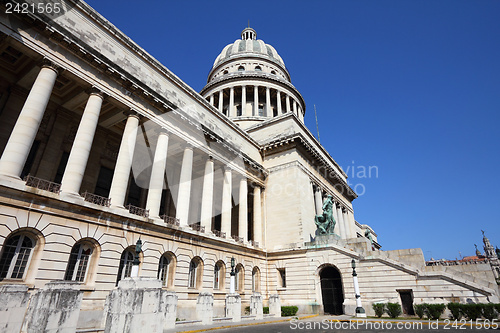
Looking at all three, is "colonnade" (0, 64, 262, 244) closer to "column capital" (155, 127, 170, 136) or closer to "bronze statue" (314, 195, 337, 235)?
"column capital" (155, 127, 170, 136)

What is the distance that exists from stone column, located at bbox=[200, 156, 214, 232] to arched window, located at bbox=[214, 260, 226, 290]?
3099 mm

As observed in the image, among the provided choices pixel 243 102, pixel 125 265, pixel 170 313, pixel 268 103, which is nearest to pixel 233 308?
pixel 170 313

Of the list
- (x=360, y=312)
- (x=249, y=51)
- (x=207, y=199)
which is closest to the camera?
(x=360, y=312)

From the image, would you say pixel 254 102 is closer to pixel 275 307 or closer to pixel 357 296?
pixel 275 307

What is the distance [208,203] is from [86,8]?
55.0 ft

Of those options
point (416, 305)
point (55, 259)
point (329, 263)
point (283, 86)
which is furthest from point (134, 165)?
point (283, 86)

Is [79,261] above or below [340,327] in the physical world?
above

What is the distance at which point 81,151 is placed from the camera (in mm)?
15539

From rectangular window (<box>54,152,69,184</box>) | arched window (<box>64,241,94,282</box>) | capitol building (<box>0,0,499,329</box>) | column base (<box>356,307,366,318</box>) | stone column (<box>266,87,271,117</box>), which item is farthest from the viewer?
stone column (<box>266,87,271,117</box>)

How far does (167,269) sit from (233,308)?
5.22 meters

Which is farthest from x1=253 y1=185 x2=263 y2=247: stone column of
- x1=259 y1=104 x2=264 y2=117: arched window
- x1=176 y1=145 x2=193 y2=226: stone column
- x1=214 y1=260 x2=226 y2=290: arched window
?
x1=259 y1=104 x2=264 y2=117: arched window

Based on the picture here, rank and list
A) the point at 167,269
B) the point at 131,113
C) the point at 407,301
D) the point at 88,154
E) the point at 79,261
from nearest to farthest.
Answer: the point at 79,261 → the point at 88,154 → the point at 167,269 → the point at 131,113 → the point at 407,301

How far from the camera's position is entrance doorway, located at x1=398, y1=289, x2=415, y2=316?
19.4m

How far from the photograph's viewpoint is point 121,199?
1667 cm
